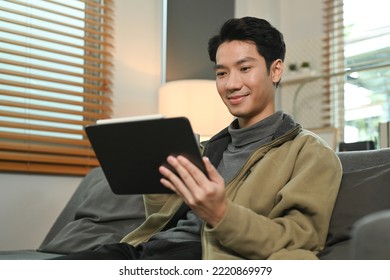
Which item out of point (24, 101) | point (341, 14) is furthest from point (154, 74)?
point (341, 14)

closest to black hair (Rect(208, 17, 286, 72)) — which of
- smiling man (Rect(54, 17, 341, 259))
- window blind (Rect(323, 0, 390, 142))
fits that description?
smiling man (Rect(54, 17, 341, 259))

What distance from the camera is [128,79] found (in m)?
2.46

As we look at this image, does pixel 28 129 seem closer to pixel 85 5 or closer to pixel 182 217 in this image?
pixel 85 5

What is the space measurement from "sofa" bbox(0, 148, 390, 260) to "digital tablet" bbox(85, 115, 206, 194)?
0.31 meters

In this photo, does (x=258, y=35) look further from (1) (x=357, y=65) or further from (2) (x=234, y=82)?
(1) (x=357, y=65)

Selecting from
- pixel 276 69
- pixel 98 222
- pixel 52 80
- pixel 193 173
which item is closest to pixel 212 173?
pixel 193 173

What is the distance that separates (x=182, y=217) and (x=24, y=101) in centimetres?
116

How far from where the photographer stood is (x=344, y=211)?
1.05 metres

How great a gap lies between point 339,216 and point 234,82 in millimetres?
361

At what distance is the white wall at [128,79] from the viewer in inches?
79.5

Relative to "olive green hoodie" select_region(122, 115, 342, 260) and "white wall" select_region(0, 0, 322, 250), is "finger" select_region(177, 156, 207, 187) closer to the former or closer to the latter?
"olive green hoodie" select_region(122, 115, 342, 260)

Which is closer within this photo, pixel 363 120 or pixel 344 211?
pixel 344 211
